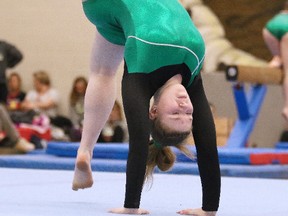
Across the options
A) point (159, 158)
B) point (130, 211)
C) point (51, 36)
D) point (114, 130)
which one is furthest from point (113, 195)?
point (51, 36)

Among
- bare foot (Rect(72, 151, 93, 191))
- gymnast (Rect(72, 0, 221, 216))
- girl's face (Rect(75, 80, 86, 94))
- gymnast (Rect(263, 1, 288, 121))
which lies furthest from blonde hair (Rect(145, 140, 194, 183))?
girl's face (Rect(75, 80, 86, 94))

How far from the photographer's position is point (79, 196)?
11.5 feet

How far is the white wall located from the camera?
952 cm

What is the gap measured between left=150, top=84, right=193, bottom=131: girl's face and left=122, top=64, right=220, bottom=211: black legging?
55 millimetres

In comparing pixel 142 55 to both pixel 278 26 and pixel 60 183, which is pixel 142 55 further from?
pixel 278 26

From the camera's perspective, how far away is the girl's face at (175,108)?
275 cm

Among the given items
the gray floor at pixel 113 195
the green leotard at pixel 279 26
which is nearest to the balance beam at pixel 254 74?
the green leotard at pixel 279 26

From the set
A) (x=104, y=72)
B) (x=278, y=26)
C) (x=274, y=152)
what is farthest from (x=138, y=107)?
(x=278, y=26)

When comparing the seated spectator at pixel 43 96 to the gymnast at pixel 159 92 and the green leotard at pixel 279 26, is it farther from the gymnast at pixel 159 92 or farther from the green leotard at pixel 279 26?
the gymnast at pixel 159 92

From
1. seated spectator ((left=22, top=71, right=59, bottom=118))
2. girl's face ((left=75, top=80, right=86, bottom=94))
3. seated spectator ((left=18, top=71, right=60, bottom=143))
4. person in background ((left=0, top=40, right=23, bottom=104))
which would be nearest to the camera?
person in background ((left=0, top=40, right=23, bottom=104))

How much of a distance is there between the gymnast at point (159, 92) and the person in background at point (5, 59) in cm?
381

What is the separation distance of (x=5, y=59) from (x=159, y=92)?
4292 mm

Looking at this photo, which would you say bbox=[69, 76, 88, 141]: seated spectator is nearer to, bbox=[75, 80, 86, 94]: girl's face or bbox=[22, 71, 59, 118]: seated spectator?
bbox=[75, 80, 86, 94]: girl's face

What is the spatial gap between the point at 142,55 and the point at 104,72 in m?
0.46
